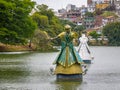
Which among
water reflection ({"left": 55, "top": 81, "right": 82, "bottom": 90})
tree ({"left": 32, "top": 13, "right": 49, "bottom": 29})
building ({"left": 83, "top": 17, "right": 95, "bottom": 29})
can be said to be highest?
water reflection ({"left": 55, "top": 81, "right": 82, "bottom": 90})

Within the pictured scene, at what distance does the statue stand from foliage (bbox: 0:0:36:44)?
103 feet

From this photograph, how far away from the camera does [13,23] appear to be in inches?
2202

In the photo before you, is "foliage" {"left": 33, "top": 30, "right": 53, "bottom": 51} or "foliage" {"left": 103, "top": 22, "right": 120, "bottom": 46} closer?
"foliage" {"left": 33, "top": 30, "right": 53, "bottom": 51}

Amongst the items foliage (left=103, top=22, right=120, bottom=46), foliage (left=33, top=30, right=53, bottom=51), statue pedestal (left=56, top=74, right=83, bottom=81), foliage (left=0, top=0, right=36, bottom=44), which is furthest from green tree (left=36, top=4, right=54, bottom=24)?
statue pedestal (left=56, top=74, right=83, bottom=81)

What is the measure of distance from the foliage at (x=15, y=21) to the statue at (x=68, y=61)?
3126cm

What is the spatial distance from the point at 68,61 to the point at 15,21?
3530cm

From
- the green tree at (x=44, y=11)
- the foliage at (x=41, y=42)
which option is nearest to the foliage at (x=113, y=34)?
the green tree at (x=44, y=11)

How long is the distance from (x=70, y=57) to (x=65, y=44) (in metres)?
0.59

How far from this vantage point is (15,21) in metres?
56.4

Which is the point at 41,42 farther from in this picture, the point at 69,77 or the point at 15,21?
the point at 69,77

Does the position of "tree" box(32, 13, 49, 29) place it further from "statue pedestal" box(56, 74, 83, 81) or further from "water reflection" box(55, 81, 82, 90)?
"water reflection" box(55, 81, 82, 90)

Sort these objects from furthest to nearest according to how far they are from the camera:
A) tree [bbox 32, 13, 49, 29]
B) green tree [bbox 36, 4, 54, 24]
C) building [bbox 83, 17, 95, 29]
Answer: building [bbox 83, 17, 95, 29], green tree [bbox 36, 4, 54, 24], tree [bbox 32, 13, 49, 29]

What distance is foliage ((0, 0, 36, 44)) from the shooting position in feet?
177

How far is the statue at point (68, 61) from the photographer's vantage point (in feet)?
70.9
